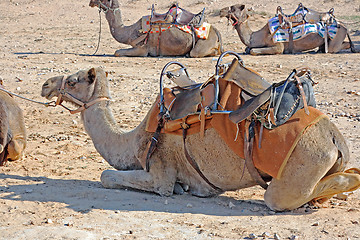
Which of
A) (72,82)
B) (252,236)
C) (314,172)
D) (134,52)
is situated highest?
(72,82)

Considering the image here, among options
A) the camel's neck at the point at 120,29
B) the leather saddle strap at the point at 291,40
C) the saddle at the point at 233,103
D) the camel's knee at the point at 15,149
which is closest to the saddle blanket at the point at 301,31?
the leather saddle strap at the point at 291,40

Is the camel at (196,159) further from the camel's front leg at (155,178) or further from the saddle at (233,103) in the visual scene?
the saddle at (233,103)

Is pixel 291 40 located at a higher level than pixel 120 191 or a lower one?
higher

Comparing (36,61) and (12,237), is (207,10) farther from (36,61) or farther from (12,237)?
(12,237)

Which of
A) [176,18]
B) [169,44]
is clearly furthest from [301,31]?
[169,44]

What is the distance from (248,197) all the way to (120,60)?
9.69m

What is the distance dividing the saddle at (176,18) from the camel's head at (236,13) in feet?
5.34

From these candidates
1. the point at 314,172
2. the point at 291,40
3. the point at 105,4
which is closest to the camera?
the point at 314,172

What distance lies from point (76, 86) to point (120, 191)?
4.93 feet

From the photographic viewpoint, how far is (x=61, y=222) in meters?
5.68

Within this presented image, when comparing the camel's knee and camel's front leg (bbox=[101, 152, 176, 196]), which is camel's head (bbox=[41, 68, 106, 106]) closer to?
the camel's knee

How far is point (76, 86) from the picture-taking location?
7.21m

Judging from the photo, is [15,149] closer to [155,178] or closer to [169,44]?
[155,178]

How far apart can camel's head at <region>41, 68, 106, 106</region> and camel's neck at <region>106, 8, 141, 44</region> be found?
9.26m
